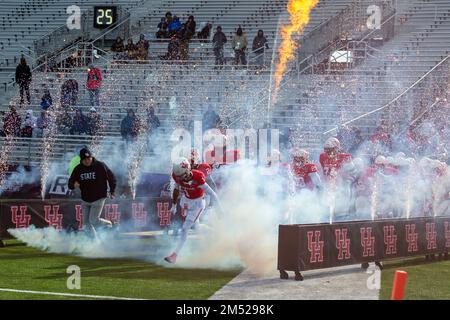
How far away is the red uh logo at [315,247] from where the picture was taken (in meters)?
12.4

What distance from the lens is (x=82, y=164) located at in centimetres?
1492

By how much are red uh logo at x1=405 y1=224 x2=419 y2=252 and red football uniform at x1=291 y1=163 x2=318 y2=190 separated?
257cm

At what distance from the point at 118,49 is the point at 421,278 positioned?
61.0ft

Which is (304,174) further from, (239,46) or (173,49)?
(173,49)

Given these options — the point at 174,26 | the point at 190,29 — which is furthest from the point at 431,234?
the point at 174,26

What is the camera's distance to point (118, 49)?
2988 centimetres

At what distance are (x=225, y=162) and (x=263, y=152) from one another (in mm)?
4098

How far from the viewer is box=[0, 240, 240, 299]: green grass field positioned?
11188mm

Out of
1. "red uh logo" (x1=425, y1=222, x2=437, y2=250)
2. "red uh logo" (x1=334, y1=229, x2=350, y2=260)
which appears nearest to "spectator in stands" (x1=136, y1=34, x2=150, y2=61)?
"red uh logo" (x1=425, y1=222, x2=437, y2=250)

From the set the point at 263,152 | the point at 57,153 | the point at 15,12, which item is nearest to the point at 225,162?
the point at 263,152

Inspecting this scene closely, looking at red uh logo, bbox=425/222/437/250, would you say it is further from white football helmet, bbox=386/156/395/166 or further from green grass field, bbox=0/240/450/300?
white football helmet, bbox=386/156/395/166

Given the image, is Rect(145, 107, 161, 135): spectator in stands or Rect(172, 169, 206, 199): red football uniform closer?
Rect(172, 169, 206, 199): red football uniform
